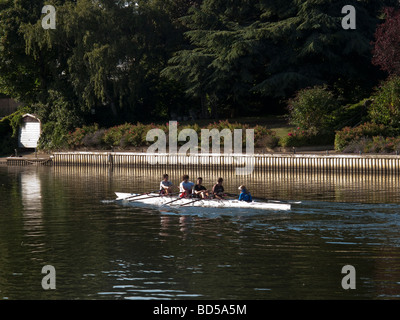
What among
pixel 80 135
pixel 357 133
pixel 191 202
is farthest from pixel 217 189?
pixel 80 135

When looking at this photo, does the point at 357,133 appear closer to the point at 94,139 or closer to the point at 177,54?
the point at 94,139

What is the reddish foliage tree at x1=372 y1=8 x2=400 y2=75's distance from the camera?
5270 cm

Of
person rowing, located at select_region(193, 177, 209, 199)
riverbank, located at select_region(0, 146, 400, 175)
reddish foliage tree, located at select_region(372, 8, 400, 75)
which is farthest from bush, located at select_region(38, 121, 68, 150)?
person rowing, located at select_region(193, 177, 209, 199)

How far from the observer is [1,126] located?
74.5 meters

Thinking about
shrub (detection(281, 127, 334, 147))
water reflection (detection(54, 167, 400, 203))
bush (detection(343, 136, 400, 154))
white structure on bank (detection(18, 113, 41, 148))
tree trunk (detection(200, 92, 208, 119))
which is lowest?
water reflection (detection(54, 167, 400, 203))

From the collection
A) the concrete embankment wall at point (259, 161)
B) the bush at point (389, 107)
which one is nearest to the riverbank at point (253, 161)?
the concrete embankment wall at point (259, 161)

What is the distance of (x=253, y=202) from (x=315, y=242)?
275 inches

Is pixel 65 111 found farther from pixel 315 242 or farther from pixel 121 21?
pixel 315 242

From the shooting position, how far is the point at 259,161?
1940 inches

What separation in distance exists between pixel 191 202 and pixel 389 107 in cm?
2797

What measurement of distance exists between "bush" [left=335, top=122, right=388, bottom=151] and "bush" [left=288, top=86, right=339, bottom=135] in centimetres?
366

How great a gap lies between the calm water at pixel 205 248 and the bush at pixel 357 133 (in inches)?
529

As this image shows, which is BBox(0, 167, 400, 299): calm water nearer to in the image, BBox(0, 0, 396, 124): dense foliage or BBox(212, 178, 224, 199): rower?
BBox(212, 178, 224, 199): rower

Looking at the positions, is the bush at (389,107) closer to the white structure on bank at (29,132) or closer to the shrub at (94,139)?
the shrub at (94,139)
